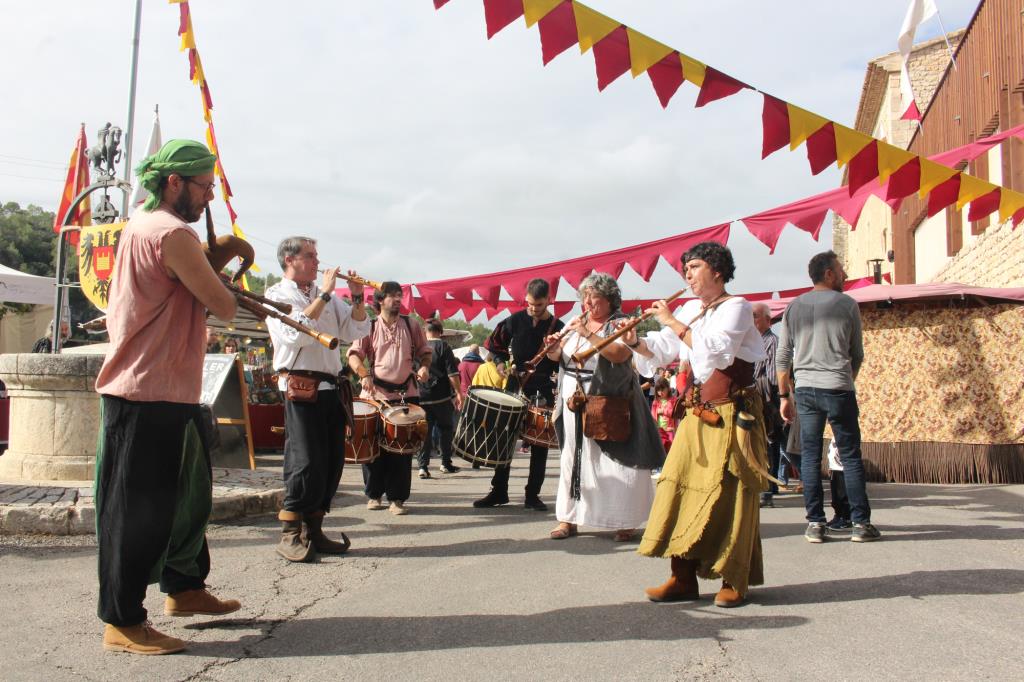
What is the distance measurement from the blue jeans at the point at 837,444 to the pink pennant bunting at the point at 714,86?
219 centimetres

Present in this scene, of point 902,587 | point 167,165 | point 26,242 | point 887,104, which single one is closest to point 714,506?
point 902,587

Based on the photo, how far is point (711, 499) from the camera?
13.8ft

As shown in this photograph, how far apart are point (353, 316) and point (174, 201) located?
83.8 inches

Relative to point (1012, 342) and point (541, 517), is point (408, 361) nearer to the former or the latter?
point (541, 517)

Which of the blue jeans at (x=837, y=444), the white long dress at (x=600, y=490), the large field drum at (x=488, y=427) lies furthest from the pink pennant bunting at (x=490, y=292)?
the blue jeans at (x=837, y=444)

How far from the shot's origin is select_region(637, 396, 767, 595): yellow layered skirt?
415cm

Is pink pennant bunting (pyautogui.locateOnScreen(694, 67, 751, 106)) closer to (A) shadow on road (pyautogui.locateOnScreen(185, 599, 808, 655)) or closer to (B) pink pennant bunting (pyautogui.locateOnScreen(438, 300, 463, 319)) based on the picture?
(A) shadow on road (pyautogui.locateOnScreen(185, 599, 808, 655))

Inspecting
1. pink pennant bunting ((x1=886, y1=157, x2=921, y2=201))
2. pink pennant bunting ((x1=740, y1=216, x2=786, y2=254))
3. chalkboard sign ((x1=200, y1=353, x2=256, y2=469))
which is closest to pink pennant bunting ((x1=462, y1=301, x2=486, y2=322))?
chalkboard sign ((x1=200, y1=353, x2=256, y2=469))

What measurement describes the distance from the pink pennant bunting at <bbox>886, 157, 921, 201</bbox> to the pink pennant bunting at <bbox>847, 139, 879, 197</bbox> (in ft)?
0.97

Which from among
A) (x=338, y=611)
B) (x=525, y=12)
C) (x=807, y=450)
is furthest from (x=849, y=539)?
(x=525, y=12)

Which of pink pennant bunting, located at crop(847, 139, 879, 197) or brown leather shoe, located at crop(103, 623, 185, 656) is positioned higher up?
pink pennant bunting, located at crop(847, 139, 879, 197)

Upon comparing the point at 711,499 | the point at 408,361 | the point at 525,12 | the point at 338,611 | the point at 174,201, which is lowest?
the point at 338,611

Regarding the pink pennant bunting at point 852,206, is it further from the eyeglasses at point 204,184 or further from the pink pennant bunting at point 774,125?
the eyeglasses at point 204,184

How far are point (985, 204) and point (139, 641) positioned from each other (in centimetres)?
837
